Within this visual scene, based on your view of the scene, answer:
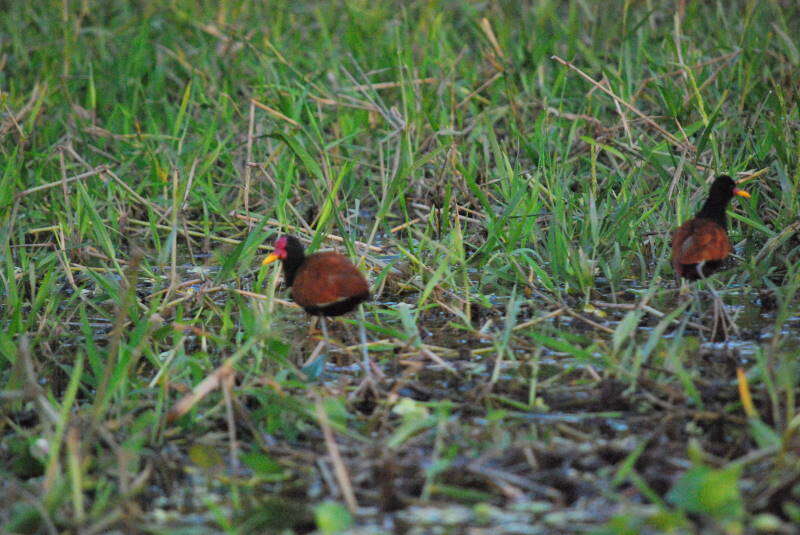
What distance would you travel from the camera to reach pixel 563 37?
7.65 meters

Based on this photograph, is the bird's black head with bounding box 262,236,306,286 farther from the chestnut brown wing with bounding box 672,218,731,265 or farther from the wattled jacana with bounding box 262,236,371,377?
the chestnut brown wing with bounding box 672,218,731,265

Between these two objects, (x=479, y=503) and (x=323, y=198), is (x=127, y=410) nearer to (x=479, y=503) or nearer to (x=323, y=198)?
(x=479, y=503)

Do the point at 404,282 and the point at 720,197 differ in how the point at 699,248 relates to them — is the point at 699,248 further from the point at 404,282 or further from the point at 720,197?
the point at 404,282

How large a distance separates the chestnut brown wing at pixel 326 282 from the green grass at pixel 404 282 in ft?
0.45

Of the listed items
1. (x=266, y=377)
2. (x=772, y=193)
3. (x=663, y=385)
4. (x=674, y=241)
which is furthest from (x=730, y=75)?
(x=266, y=377)

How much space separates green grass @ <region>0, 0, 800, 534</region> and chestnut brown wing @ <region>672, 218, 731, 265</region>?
237 mm

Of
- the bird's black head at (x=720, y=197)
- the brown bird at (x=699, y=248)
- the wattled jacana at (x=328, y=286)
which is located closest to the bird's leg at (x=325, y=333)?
the wattled jacana at (x=328, y=286)

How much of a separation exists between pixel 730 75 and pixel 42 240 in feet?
12.7

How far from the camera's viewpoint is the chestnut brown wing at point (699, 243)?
427 cm

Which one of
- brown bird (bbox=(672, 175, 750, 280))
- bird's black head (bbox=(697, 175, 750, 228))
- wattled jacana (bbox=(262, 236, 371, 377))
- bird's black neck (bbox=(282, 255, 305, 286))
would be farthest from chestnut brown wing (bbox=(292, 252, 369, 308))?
bird's black head (bbox=(697, 175, 750, 228))

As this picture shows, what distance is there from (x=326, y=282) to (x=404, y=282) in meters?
0.92

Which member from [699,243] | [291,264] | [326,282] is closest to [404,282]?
[291,264]

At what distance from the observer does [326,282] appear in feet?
13.4

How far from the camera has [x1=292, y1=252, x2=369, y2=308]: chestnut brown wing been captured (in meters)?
4.09
